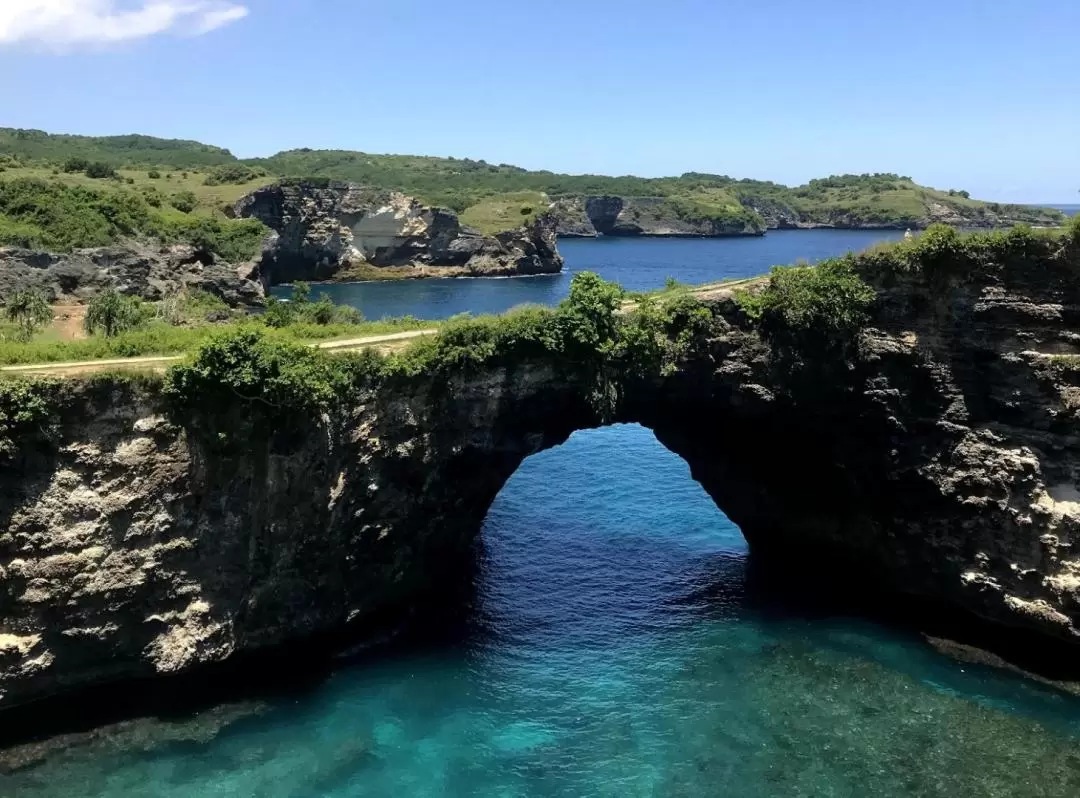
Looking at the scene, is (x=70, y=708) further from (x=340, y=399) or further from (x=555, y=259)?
(x=555, y=259)

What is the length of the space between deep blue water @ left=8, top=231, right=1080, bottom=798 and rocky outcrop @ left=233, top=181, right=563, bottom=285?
326 feet

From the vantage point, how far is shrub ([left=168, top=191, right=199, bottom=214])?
344 feet

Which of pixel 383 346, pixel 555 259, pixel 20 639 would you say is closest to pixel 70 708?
pixel 20 639

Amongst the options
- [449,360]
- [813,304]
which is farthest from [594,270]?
[449,360]

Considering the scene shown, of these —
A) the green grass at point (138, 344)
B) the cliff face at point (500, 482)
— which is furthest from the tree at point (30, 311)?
the cliff face at point (500, 482)

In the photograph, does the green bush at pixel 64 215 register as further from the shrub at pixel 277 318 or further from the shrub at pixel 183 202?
the shrub at pixel 277 318

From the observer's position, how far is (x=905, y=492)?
3347cm

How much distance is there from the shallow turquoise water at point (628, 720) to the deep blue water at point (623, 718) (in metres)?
0.07

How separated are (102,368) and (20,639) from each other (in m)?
8.52

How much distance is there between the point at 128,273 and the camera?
250ft

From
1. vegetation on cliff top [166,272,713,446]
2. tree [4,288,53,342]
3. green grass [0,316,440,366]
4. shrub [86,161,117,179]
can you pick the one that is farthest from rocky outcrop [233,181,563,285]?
vegetation on cliff top [166,272,713,446]

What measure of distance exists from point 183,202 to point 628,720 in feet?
327

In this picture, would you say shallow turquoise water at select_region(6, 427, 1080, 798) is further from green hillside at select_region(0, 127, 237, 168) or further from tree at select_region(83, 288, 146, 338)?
green hillside at select_region(0, 127, 237, 168)

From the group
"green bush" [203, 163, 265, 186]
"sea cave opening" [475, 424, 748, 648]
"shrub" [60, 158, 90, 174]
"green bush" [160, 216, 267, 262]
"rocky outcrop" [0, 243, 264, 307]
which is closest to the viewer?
"sea cave opening" [475, 424, 748, 648]
